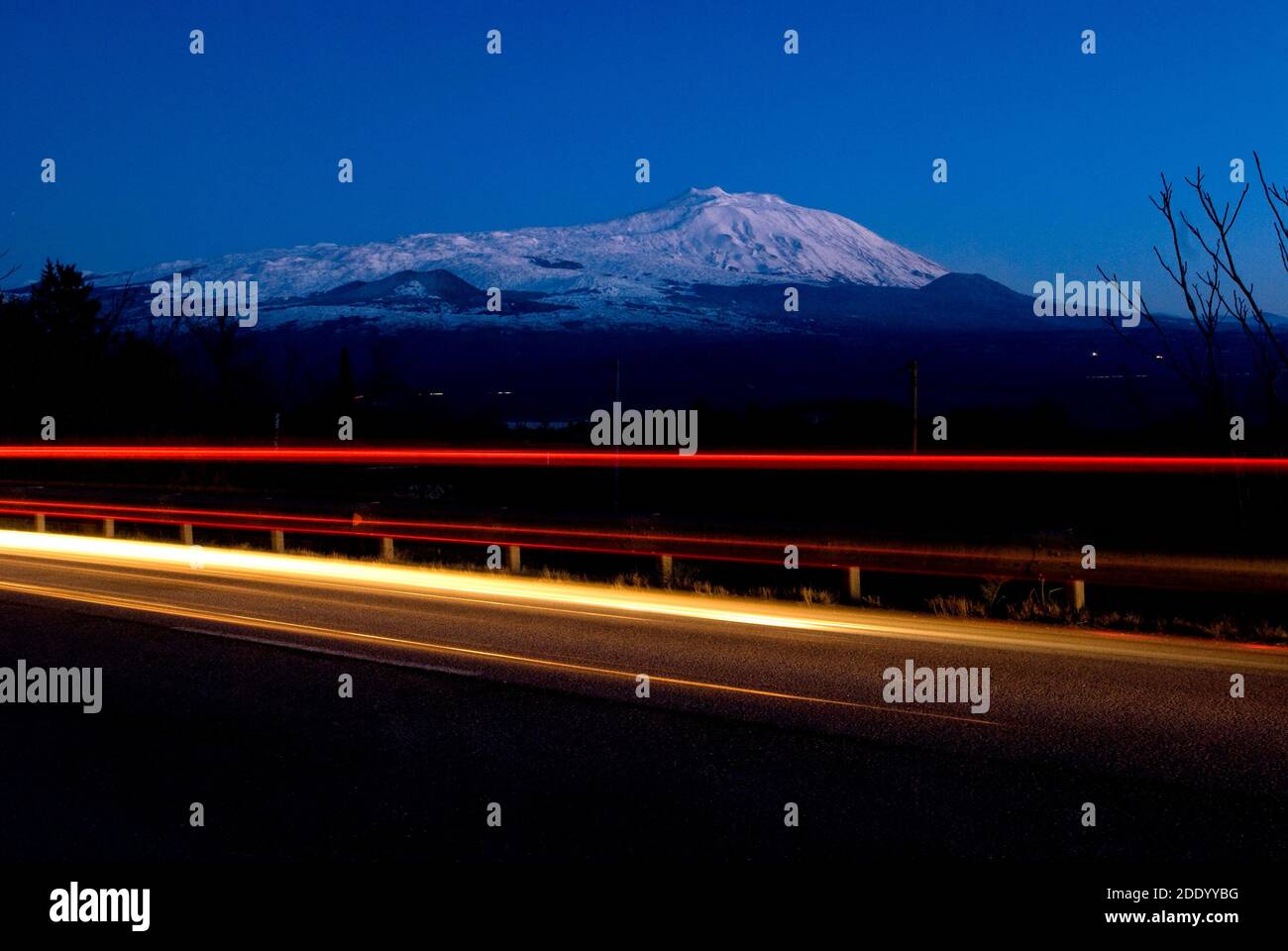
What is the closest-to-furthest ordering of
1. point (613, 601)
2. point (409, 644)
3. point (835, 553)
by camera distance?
point (409, 644) < point (613, 601) < point (835, 553)

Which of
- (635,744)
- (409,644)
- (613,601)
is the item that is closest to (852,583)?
(613,601)

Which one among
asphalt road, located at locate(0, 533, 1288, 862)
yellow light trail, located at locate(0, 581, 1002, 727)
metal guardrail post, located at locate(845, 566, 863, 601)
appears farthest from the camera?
metal guardrail post, located at locate(845, 566, 863, 601)

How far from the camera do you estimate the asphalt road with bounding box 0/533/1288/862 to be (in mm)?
5641

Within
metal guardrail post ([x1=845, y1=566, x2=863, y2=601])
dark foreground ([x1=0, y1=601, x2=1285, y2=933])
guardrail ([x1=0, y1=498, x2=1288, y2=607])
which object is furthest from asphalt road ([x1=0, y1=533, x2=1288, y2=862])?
metal guardrail post ([x1=845, y1=566, x2=863, y2=601])

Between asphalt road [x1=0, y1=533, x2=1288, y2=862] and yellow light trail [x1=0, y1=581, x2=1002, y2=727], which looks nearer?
asphalt road [x1=0, y1=533, x2=1288, y2=862]

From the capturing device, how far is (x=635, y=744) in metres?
7.21

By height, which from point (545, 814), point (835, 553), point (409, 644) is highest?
point (835, 553)

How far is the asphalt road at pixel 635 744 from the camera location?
5641 millimetres

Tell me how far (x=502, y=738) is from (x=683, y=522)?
325 inches

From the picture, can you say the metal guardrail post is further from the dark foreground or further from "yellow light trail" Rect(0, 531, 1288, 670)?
the dark foreground

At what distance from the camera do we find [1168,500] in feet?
104

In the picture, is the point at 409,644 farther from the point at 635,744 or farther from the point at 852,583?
the point at 852,583
